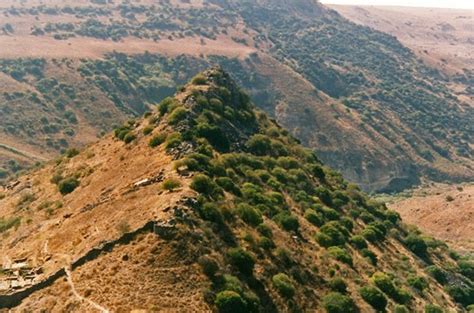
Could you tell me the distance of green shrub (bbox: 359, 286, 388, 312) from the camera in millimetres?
46188

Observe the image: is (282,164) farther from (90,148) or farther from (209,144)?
(90,148)

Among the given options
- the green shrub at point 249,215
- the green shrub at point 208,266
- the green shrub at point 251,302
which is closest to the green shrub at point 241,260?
the green shrub at point 208,266

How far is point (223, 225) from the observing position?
4478 centimetres

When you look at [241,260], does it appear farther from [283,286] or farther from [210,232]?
[283,286]

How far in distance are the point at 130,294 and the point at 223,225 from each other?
12.1 metres

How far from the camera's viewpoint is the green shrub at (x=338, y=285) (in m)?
45.5

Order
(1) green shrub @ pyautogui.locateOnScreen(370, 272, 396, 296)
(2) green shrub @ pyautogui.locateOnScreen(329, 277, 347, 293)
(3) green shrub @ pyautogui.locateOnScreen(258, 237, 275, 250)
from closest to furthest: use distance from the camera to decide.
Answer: (3) green shrub @ pyautogui.locateOnScreen(258, 237, 275, 250), (2) green shrub @ pyautogui.locateOnScreen(329, 277, 347, 293), (1) green shrub @ pyautogui.locateOnScreen(370, 272, 396, 296)

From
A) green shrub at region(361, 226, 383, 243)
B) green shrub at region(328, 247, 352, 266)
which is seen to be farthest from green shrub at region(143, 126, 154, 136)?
green shrub at region(361, 226, 383, 243)

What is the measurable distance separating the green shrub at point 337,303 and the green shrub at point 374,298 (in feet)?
10.3

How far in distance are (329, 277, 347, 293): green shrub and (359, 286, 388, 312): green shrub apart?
2017 millimetres

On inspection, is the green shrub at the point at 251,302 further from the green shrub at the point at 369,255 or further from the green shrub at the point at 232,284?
the green shrub at the point at 369,255

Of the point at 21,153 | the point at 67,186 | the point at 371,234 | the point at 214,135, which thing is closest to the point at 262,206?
the point at 214,135

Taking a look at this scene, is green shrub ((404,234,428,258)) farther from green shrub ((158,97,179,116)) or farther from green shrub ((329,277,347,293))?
green shrub ((158,97,179,116))

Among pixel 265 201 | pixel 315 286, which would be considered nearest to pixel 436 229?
pixel 265 201
